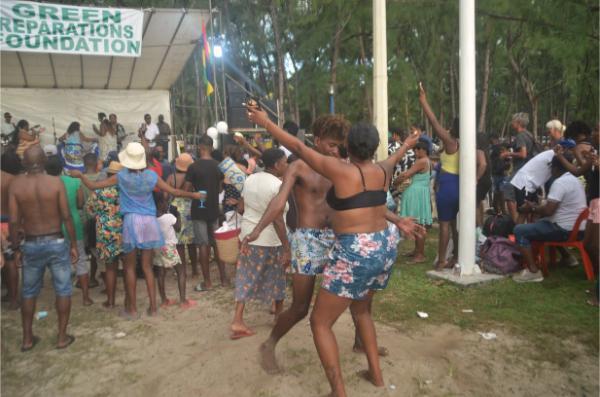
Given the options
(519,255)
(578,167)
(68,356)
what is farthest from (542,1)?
(68,356)

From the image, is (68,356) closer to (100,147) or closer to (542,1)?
(542,1)

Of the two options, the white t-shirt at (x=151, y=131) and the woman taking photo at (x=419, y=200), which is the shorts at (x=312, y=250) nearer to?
the woman taking photo at (x=419, y=200)

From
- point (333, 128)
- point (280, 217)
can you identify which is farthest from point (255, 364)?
point (333, 128)

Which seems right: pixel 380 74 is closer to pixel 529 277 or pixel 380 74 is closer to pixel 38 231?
pixel 529 277

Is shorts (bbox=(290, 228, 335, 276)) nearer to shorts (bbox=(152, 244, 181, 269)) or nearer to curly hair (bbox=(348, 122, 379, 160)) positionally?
curly hair (bbox=(348, 122, 379, 160))

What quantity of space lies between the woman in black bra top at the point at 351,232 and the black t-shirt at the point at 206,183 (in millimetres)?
3050

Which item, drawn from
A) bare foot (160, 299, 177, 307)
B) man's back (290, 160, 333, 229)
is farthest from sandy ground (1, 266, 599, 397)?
man's back (290, 160, 333, 229)

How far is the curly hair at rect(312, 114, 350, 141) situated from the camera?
3.46 metres

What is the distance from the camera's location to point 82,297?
5.93 meters

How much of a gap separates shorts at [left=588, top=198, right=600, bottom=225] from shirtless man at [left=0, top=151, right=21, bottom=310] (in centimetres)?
618

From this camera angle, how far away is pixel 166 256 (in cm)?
539

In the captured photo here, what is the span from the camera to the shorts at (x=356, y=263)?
293 centimetres

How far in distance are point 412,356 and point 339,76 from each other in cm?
1891

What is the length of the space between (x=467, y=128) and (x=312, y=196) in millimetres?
2877
